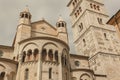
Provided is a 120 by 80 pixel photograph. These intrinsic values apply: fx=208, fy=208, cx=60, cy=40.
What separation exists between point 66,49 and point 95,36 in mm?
9389

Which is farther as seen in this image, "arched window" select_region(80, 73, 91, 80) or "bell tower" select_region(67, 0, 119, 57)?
"bell tower" select_region(67, 0, 119, 57)

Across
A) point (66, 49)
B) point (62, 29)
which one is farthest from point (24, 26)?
point (66, 49)

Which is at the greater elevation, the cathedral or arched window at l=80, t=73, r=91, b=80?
the cathedral

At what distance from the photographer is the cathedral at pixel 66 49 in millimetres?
23453

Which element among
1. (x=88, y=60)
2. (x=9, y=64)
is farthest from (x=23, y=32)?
(x=88, y=60)

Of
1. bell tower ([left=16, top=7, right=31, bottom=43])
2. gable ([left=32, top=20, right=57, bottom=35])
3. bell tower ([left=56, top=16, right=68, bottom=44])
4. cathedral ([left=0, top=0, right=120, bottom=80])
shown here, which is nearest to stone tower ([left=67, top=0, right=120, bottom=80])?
cathedral ([left=0, top=0, right=120, bottom=80])

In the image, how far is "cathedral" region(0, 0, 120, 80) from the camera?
23.5 metres

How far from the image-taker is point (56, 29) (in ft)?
104

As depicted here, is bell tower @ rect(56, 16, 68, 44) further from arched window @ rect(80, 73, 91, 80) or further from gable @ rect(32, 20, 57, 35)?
arched window @ rect(80, 73, 91, 80)

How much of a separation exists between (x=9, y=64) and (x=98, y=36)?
16.8 meters

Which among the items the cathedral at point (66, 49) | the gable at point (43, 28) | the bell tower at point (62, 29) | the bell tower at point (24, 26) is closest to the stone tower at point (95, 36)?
the cathedral at point (66, 49)

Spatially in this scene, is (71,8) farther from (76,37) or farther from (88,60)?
(88,60)

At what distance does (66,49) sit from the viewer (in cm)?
2652

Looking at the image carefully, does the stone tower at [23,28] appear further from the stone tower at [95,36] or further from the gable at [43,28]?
the stone tower at [95,36]
